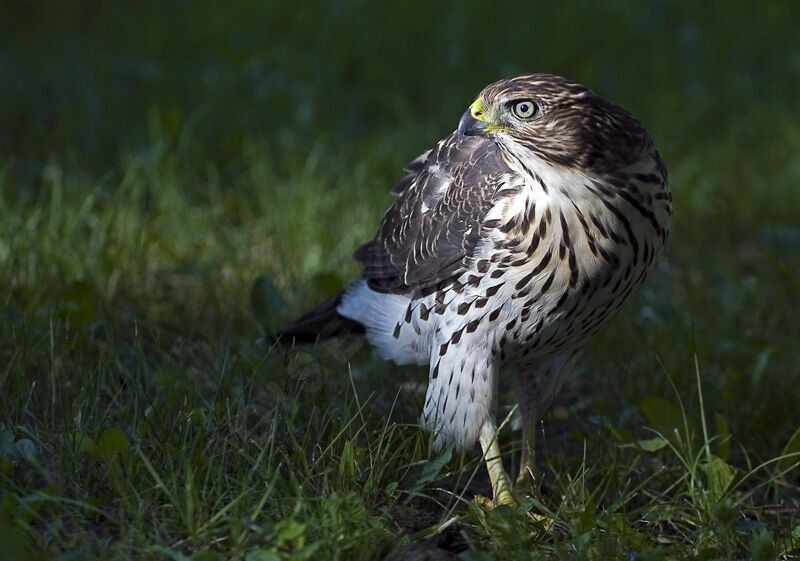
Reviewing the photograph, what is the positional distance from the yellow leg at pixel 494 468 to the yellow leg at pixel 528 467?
4.3 inches

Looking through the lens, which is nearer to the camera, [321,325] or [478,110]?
[478,110]

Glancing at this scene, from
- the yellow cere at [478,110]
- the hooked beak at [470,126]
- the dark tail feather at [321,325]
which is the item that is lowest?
the dark tail feather at [321,325]

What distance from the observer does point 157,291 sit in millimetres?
4977

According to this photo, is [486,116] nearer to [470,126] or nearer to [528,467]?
[470,126]

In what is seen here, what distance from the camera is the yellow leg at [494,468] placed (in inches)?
144

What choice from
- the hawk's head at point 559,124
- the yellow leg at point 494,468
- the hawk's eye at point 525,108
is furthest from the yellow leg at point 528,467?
the hawk's eye at point 525,108

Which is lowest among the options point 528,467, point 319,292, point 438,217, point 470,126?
point 528,467

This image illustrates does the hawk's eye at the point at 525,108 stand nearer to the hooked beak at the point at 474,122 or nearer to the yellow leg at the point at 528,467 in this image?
the hooked beak at the point at 474,122

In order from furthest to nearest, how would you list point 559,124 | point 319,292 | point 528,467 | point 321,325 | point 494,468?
1. point 319,292
2. point 321,325
3. point 528,467
4. point 494,468
5. point 559,124

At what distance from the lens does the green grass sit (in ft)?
10.4

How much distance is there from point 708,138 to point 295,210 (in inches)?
111

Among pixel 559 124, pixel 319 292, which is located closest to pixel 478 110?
pixel 559 124

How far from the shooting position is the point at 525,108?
131 inches

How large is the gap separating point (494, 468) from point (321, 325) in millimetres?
1026
